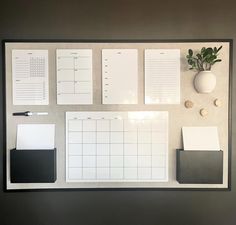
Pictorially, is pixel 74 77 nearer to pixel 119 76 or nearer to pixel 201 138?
pixel 119 76

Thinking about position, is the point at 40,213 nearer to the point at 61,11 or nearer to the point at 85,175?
the point at 85,175

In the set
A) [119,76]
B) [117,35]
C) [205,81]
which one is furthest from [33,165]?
[205,81]

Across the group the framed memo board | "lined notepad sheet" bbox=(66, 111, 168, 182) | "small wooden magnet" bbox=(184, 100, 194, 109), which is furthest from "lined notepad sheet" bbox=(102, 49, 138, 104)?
"small wooden magnet" bbox=(184, 100, 194, 109)

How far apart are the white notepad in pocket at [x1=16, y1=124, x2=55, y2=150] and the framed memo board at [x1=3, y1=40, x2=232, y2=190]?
0.10ft

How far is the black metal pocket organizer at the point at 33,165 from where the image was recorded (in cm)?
195

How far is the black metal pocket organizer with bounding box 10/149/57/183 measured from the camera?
1950 millimetres

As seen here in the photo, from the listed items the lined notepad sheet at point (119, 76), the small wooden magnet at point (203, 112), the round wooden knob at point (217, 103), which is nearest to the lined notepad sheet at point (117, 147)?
the lined notepad sheet at point (119, 76)

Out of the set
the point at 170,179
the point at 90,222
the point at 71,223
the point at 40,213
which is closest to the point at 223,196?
the point at 170,179

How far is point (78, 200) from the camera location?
6.66 ft

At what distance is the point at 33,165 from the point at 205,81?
1286 mm

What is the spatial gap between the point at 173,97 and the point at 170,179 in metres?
0.57

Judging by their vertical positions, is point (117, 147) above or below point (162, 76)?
below

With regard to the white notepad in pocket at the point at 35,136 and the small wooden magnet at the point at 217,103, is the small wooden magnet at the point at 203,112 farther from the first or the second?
the white notepad in pocket at the point at 35,136

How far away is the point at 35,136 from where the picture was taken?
2006 millimetres
